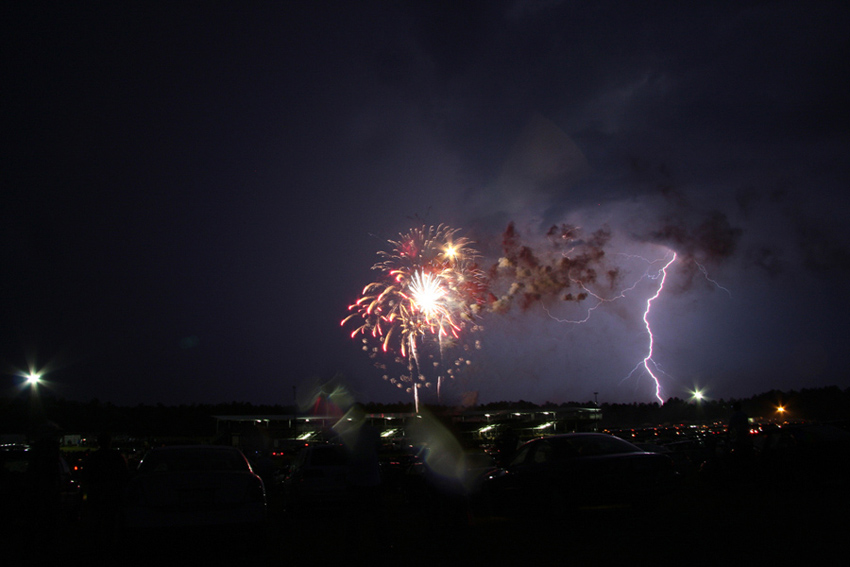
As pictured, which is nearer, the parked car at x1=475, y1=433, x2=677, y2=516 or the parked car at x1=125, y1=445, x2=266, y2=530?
the parked car at x1=125, y1=445, x2=266, y2=530

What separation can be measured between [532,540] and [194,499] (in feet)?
14.4

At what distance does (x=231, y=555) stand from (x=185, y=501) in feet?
4.14

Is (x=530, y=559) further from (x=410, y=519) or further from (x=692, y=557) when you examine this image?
(x=410, y=519)

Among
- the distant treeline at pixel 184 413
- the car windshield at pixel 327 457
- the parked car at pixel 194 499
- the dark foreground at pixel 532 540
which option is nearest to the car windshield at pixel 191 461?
the parked car at pixel 194 499

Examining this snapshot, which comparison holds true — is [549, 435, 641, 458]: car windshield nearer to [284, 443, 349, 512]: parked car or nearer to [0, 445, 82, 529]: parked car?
[284, 443, 349, 512]: parked car

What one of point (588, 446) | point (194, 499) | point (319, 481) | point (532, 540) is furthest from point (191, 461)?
point (588, 446)

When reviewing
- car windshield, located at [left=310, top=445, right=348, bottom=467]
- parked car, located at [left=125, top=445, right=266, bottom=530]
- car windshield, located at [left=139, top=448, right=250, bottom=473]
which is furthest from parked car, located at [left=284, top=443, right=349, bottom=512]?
parked car, located at [left=125, top=445, right=266, bottom=530]

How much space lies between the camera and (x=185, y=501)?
699cm

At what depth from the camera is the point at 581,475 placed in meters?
8.76

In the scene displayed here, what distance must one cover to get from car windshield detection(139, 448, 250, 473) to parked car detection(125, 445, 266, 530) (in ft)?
0.98

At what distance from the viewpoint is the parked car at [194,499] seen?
22.6 ft

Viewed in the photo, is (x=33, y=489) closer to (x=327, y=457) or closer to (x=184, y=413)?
(x=327, y=457)

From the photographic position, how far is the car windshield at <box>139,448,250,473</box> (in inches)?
310

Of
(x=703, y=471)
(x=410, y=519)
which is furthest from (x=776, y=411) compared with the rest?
(x=410, y=519)
